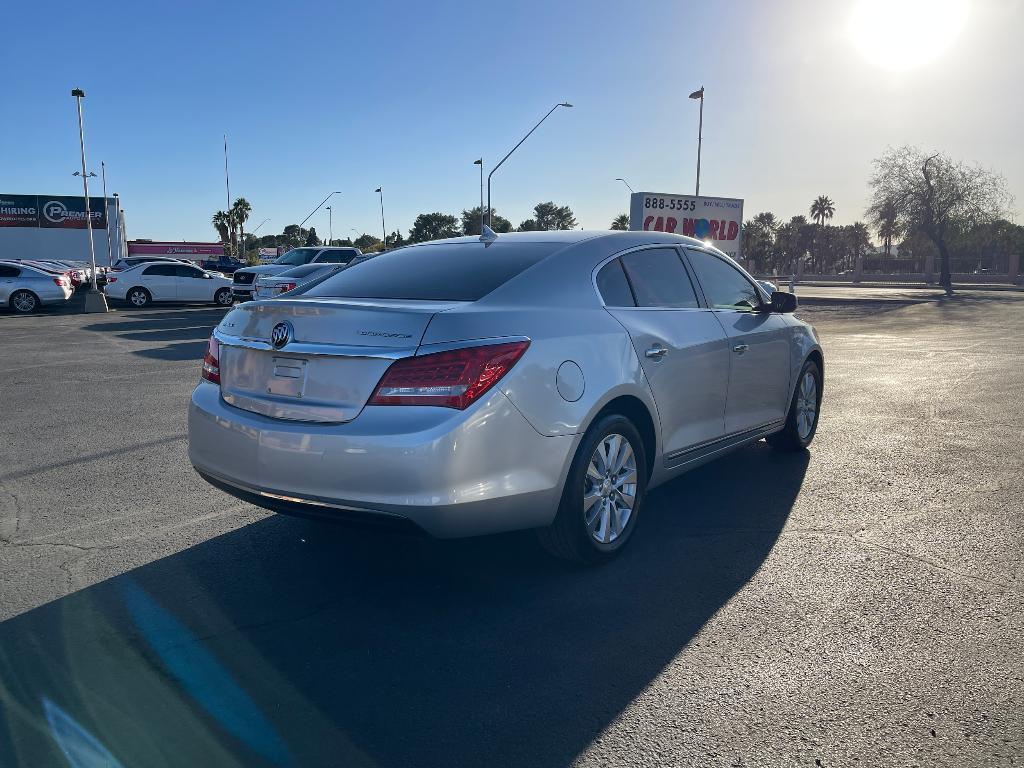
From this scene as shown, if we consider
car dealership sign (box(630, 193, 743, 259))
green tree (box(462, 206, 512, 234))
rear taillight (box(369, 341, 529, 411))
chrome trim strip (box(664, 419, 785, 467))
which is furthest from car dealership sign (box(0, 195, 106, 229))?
rear taillight (box(369, 341, 529, 411))

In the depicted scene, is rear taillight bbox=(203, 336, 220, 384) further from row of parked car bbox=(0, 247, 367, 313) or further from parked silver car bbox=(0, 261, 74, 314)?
parked silver car bbox=(0, 261, 74, 314)

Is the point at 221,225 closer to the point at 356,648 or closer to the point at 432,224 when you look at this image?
the point at 432,224

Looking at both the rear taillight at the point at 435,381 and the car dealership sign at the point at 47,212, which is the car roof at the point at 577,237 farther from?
the car dealership sign at the point at 47,212

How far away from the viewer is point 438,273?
4516 millimetres

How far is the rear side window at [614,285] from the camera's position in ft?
14.9

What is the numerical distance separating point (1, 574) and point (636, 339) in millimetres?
3346

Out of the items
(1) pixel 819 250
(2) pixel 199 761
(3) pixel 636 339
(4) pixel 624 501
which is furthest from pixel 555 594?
(1) pixel 819 250

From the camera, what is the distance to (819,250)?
109562 millimetres

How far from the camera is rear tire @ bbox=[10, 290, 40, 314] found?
24859mm

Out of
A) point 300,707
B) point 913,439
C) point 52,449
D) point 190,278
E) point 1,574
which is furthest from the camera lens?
point 190,278

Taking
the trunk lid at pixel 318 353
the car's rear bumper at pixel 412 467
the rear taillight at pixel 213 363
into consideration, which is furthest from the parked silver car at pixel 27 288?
the car's rear bumper at pixel 412 467

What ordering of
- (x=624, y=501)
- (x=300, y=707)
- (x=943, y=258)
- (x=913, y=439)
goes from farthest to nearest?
(x=943, y=258) < (x=913, y=439) < (x=624, y=501) < (x=300, y=707)

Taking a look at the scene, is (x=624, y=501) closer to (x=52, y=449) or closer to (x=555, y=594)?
(x=555, y=594)

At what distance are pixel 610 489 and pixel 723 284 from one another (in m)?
2.15
